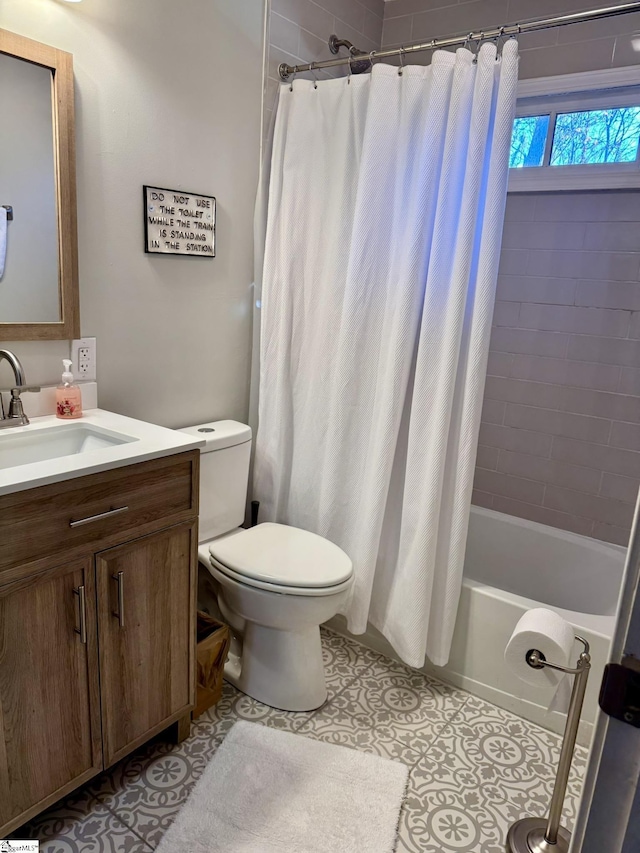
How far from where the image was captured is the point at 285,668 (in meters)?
1.95

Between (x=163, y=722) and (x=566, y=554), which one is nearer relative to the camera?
(x=163, y=722)

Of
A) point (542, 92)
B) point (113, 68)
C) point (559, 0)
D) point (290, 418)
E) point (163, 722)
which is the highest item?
point (559, 0)

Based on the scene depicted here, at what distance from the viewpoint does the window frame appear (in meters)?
2.23

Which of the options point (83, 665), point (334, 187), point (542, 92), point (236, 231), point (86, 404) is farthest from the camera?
point (542, 92)

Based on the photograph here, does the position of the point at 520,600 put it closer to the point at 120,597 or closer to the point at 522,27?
the point at 120,597

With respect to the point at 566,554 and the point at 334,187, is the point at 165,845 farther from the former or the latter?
the point at 334,187

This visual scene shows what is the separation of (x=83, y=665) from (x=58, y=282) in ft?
3.34

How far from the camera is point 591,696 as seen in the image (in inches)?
72.0

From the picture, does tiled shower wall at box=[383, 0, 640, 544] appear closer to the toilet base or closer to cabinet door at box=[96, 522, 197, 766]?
the toilet base

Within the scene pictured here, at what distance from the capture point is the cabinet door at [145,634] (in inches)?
57.8

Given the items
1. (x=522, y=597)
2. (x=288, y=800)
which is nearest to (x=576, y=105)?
(x=522, y=597)

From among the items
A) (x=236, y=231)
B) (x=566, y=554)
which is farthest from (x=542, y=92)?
(x=566, y=554)

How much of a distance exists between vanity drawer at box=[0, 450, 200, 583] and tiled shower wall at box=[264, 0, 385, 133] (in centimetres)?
140

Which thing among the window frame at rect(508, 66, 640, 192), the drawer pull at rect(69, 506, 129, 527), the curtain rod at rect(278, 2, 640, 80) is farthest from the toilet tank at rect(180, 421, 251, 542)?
the window frame at rect(508, 66, 640, 192)
